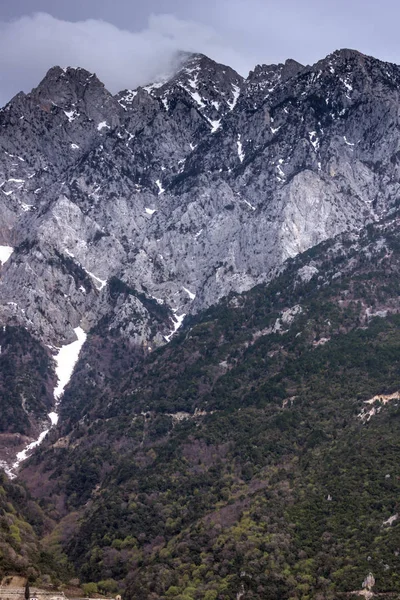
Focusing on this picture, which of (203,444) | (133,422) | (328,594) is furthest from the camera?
(133,422)

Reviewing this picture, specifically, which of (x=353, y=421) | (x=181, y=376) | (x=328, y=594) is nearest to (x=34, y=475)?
(x=181, y=376)

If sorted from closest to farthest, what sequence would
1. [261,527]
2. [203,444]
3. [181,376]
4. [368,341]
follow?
[261,527] → [203,444] → [368,341] → [181,376]

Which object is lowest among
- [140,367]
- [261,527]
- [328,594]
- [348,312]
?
[328,594]

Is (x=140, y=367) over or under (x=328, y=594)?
over

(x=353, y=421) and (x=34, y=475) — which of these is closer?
(x=353, y=421)

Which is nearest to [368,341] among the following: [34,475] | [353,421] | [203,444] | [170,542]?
[353,421]

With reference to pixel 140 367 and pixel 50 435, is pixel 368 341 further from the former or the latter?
pixel 50 435
